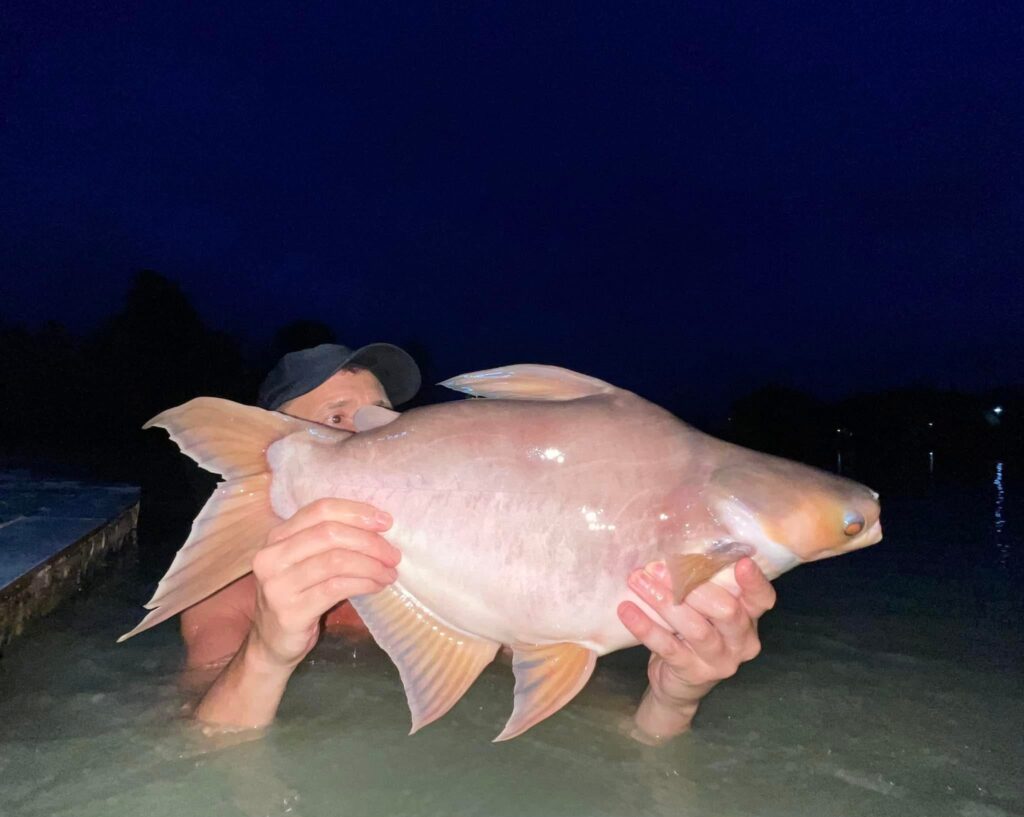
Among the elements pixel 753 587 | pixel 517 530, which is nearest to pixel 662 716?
pixel 753 587

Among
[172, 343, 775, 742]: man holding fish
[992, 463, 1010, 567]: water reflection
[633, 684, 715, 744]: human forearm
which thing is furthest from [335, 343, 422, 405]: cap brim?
[992, 463, 1010, 567]: water reflection

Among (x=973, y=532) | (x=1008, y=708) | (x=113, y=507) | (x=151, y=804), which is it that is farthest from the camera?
(x=973, y=532)

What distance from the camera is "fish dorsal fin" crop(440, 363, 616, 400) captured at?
6.80 feet

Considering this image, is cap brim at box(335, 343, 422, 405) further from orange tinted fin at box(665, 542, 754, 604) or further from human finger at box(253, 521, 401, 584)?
orange tinted fin at box(665, 542, 754, 604)

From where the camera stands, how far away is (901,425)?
36406mm

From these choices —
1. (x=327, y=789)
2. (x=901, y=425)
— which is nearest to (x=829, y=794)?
(x=327, y=789)

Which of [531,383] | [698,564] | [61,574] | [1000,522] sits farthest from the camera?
[1000,522]

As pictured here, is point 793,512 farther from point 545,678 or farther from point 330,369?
point 330,369

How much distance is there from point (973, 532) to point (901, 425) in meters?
30.2

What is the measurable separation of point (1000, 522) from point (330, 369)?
36.1 ft

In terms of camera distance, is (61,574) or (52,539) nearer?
(61,574)

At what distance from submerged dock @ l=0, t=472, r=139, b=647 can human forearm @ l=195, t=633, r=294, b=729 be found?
2208 mm

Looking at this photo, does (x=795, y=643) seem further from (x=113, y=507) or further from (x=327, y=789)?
(x=113, y=507)

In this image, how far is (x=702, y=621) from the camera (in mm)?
1973
